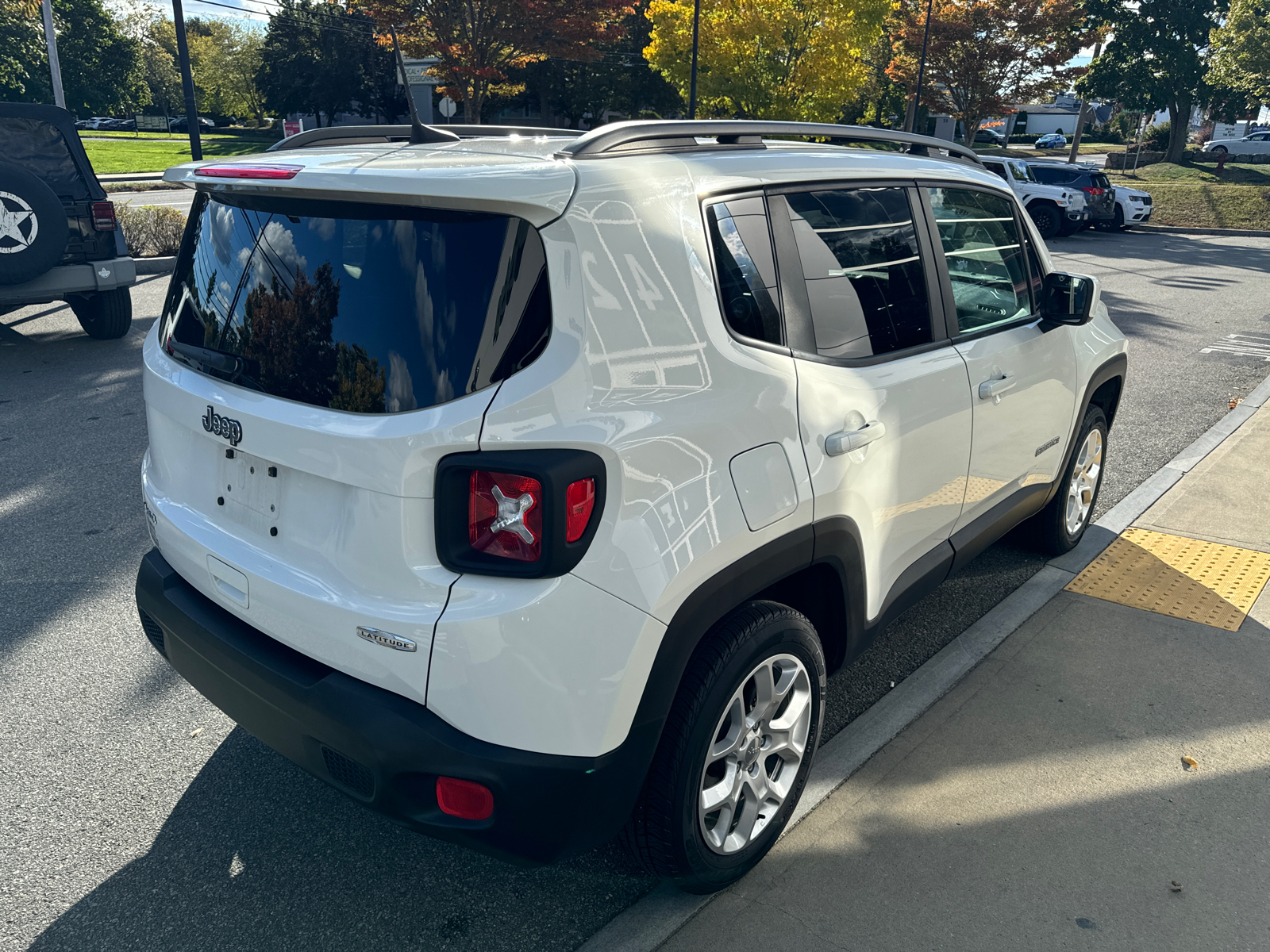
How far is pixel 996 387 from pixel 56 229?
22.5 feet

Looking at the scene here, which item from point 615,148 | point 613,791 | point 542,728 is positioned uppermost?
point 615,148

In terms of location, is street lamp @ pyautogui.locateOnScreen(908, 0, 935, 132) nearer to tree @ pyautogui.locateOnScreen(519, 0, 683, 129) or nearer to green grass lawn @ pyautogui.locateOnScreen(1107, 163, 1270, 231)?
green grass lawn @ pyautogui.locateOnScreen(1107, 163, 1270, 231)

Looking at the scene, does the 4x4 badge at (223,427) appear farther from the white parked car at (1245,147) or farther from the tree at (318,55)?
the white parked car at (1245,147)

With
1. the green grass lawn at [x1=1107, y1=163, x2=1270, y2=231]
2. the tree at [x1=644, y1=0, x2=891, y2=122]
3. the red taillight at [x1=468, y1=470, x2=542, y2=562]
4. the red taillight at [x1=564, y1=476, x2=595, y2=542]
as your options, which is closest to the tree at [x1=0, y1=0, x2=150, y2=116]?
the tree at [x1=644, y1=0, x2=891, y2=122]

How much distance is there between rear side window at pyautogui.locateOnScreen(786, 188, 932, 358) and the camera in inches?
103

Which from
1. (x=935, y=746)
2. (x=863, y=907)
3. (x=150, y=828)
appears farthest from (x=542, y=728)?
(x=935, y=746)

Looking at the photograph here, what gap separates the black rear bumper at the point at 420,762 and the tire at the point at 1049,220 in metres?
23.3

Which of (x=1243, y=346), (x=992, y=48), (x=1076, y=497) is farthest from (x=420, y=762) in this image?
(x=992, y=48)

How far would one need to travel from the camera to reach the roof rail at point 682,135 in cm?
218

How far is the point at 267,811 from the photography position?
282 cm

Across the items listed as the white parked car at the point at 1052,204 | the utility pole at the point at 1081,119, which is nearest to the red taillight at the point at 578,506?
the white parked car at the point at 1052,204

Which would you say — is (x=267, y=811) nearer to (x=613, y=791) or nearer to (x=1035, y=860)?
(x=613, y=791)

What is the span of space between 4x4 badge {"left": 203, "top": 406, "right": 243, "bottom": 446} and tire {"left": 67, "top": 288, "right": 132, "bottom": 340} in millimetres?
7151

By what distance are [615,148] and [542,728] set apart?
1297 mm
